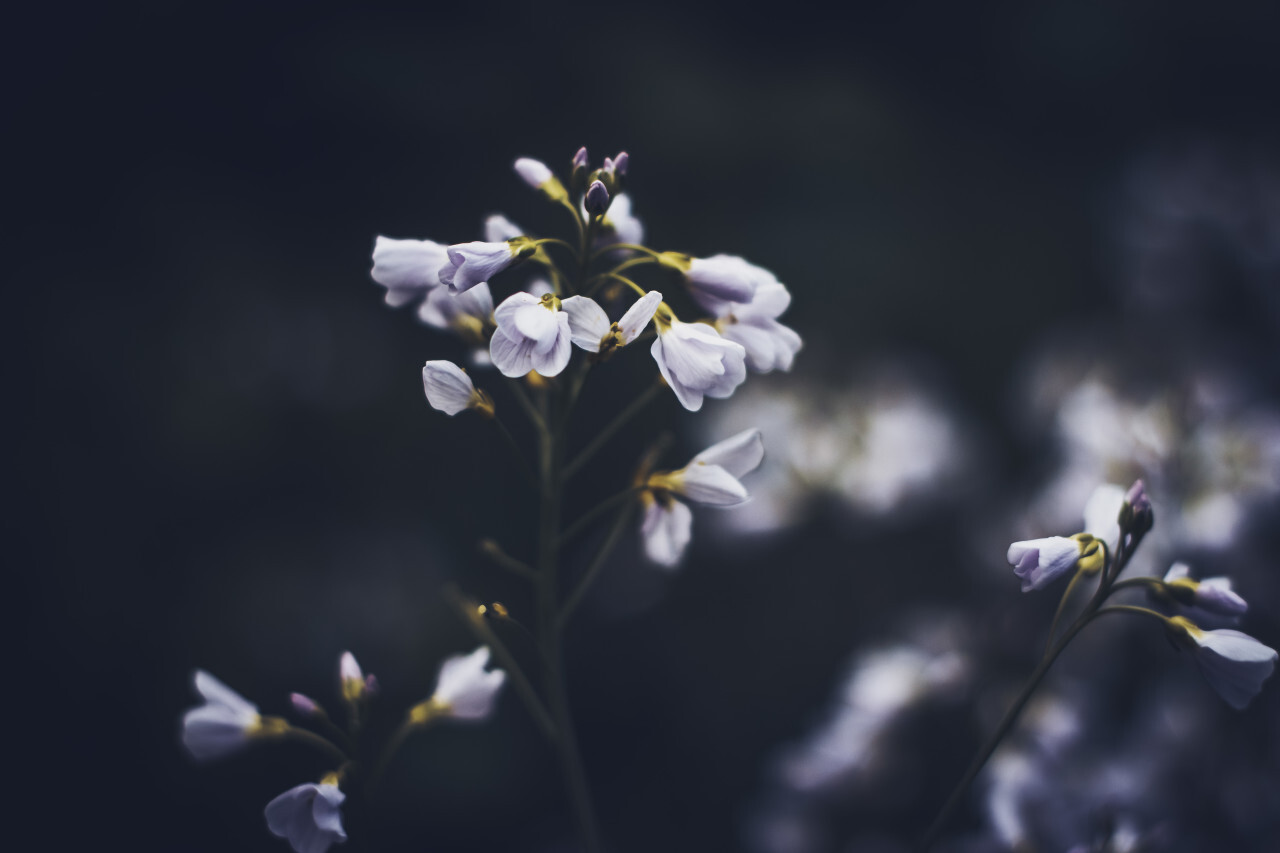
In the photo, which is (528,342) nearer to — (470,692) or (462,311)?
(462,311)

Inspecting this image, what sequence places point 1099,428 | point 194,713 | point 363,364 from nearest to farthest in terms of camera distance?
point 194,713 < point 1099,428 < point 363,364

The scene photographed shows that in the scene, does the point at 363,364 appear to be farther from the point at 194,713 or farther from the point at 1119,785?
the point at 1119,785

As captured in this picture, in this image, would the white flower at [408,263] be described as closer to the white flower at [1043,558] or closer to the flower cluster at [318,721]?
the flower cluster at [318,721]

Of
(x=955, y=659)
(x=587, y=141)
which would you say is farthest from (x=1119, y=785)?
(x=587, y=141)

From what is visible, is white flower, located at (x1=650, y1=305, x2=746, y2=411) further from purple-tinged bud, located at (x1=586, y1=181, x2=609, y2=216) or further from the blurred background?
the blurred background

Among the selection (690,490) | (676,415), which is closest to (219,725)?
(690,490)
